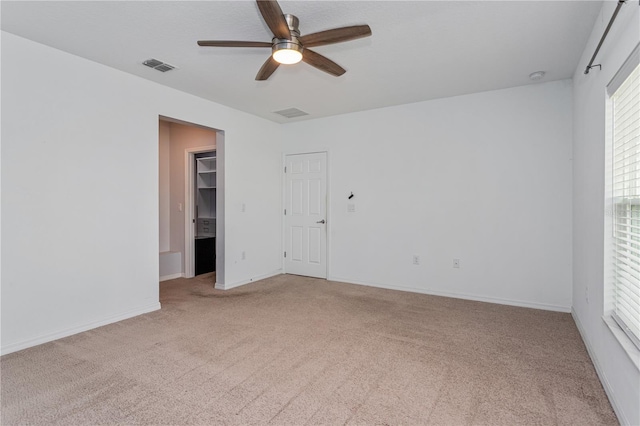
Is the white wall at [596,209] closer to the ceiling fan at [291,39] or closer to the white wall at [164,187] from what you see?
the ceiling fan at [291,39]

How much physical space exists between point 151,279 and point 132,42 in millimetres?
2371

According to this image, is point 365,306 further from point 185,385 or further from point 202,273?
point 202,273

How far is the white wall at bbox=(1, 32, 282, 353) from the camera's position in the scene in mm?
2729

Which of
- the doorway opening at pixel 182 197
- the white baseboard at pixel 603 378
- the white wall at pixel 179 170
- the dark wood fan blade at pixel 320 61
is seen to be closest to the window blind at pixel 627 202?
the white baseboard at pixel 603 378

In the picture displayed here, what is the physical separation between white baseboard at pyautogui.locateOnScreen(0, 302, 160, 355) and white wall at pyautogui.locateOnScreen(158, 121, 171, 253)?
7.10 ft

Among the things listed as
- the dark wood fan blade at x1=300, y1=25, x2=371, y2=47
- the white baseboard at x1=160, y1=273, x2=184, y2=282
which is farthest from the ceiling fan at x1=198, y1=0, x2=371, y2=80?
the white baseboard at x1=160, y1=273, x2=184, y2=282

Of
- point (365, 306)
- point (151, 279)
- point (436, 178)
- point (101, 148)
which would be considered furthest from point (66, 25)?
point (436, 178)

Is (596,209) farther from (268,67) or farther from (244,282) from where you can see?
(244,282)

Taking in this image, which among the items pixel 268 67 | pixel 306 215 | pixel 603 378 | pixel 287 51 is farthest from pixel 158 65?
pixel 603 378

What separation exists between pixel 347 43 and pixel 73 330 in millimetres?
3511

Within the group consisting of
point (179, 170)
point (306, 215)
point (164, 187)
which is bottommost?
point (306, 215)

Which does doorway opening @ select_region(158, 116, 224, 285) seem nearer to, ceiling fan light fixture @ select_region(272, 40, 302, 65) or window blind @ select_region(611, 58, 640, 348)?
ceiling fan light fixture @ select_region(272, 40, 302, 65)

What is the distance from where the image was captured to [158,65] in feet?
10.9

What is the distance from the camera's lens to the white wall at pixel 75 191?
2729mm
